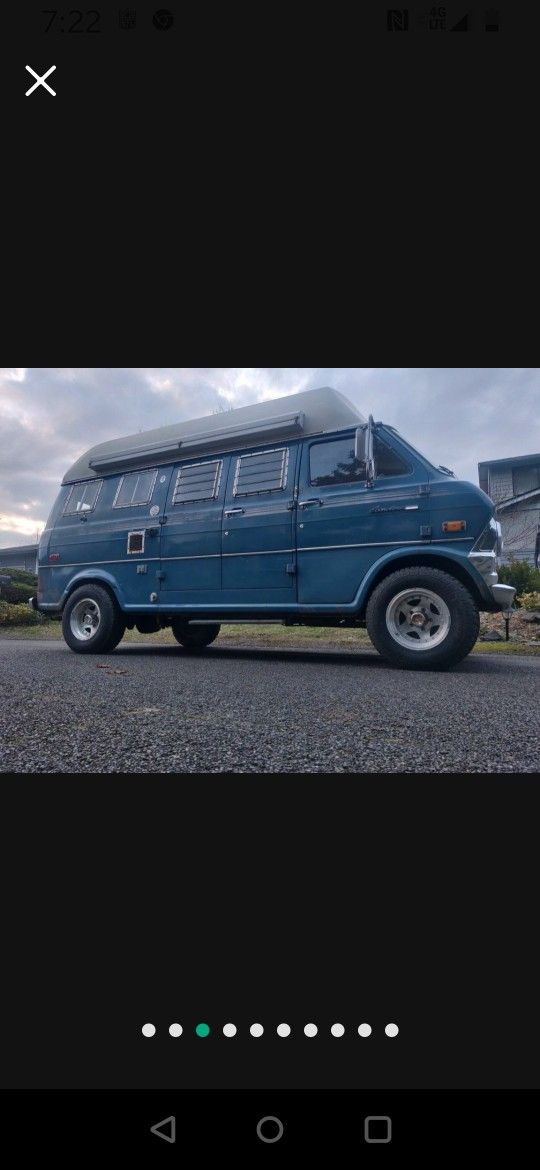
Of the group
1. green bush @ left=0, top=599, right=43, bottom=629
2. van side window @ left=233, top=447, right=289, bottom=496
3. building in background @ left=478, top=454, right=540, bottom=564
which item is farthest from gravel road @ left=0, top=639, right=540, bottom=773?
green bush @ left=0, top=599, right=43, bottom=629

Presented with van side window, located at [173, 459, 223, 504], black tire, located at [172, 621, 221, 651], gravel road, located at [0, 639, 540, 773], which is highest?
van side window, located at [173, 459, 223, 504]

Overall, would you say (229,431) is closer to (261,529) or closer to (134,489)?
(261,529)

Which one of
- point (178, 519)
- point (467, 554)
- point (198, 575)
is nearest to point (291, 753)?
point (467, 554)

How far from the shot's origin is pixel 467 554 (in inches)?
120

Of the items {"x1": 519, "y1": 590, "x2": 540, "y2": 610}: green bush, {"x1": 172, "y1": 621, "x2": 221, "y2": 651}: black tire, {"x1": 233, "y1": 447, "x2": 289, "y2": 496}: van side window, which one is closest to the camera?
{"x1": 233, "y1": 447, "x2": 289, "y2": 496}: van side window

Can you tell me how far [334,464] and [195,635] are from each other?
230cm

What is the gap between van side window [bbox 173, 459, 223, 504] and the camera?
4062 millimetres

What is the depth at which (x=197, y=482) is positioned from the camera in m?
4.14

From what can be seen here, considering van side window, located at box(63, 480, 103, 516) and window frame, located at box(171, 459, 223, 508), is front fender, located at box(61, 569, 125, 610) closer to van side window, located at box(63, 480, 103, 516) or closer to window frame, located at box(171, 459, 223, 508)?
van side window, located at box(63, 480, 103, 516)

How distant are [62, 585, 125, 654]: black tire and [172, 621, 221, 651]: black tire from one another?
0.73 m

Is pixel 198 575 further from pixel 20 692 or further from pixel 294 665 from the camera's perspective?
pixel 20 692
